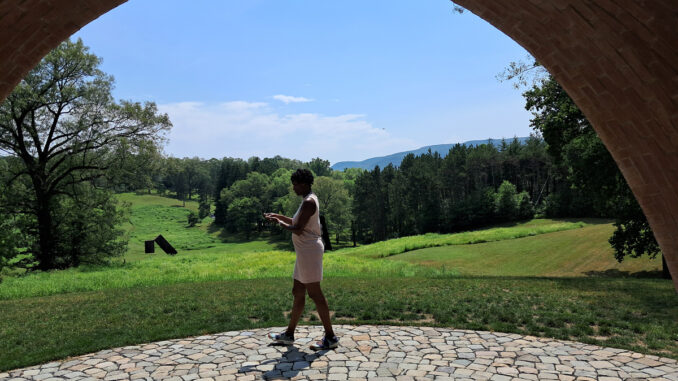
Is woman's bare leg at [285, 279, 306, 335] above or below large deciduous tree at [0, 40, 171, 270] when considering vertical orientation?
below

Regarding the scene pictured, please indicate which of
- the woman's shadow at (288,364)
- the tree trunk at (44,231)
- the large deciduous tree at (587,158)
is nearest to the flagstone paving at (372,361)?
the woman's shadow at (288,364)

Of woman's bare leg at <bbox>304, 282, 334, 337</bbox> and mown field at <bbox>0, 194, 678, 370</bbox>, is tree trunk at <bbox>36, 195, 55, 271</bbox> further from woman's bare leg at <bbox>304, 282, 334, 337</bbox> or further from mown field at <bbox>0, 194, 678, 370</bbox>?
woman's bare leg at <bbox>304, 282, 334, 337</bbox>

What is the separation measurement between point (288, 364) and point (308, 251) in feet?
4.44

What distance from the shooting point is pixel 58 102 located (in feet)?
67.7

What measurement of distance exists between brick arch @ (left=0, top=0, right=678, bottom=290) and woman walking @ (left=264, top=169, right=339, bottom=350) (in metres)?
2.96

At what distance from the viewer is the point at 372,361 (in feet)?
16.1

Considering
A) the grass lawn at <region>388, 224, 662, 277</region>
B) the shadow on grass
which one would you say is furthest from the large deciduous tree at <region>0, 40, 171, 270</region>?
the shadow on grass

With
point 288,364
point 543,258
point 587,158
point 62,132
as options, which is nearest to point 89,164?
point 62,132

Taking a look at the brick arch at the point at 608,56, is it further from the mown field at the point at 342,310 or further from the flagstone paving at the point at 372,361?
the mown field at the point at 342,310

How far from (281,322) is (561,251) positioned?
25049 mm

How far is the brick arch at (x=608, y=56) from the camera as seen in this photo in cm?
260

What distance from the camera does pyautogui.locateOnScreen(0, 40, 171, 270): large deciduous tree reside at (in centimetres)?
2012

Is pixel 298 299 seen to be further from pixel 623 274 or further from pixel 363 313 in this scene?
pixel 623 274

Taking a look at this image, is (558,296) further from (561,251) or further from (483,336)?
(561,251)
